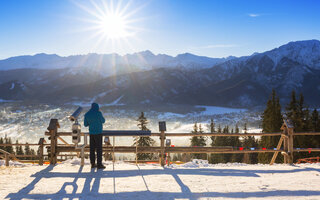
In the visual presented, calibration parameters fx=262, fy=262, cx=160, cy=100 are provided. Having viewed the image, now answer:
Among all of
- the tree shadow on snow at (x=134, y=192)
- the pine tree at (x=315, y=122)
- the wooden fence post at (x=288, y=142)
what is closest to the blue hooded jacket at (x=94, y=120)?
the tree shadow on snow at (x=134, y=192)

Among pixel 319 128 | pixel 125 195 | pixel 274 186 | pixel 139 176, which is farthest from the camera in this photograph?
pixel 319 128

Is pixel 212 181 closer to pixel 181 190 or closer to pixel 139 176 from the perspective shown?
pixel 181 190

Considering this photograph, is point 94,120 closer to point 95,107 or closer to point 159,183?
point 95,107

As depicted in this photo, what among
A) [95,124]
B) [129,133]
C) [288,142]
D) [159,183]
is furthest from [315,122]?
[95,124]

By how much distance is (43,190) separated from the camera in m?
6.09

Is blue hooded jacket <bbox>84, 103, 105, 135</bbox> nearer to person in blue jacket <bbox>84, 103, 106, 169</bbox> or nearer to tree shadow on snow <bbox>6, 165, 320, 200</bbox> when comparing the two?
person in blue jacket <bbox>84, 103, 106, 169</bbox>

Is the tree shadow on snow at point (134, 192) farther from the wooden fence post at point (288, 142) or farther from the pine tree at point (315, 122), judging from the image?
the pine tree at point (315, 122)

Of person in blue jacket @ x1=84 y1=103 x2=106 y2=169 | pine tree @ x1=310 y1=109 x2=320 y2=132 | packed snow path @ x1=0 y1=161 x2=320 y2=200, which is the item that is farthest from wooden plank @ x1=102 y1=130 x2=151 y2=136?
pine tree @ x1=310 y1=109 x2=320 y2=132

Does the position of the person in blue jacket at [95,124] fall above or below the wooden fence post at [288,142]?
above

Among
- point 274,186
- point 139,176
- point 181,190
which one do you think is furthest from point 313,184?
point 139,176

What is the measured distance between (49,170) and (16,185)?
1.54 meters

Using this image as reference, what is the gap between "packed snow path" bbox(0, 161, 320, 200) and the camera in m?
5.85

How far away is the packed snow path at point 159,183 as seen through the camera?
585 cm

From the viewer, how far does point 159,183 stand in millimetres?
6703
